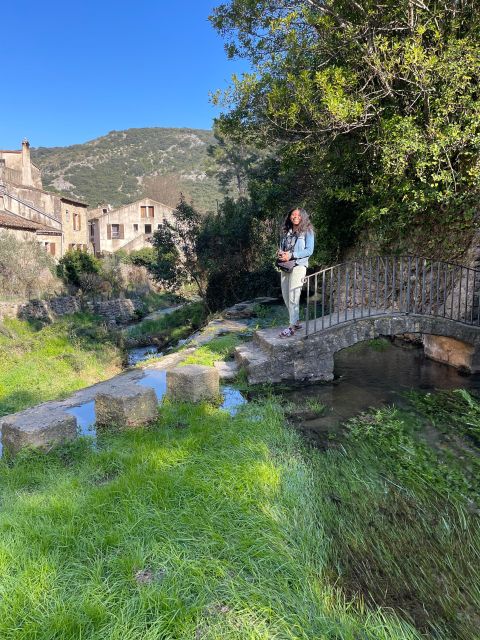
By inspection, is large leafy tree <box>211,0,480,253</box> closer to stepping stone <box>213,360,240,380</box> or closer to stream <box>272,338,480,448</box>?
stream <box>272,338,480,448</box>

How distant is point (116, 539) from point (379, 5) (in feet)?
26.5

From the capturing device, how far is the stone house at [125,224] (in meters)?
42.8

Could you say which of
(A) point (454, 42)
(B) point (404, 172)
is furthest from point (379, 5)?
(B) point (404, 172)

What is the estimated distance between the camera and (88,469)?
12.4 ft

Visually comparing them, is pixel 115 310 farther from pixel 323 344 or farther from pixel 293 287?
pixel 323 344

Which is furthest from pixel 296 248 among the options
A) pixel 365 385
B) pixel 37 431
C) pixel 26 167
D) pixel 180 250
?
pixel 26 167

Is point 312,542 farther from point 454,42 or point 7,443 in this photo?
point 454,42

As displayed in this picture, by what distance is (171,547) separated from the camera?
105 inches

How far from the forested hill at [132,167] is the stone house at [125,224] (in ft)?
31.3

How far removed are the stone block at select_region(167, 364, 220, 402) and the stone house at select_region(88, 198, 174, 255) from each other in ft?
127

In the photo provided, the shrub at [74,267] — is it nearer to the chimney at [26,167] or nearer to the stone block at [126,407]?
the chimney at [26,167]

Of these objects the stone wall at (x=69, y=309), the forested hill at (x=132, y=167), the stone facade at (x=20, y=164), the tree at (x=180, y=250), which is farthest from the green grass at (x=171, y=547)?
the forested hill at (x=132, y=167)

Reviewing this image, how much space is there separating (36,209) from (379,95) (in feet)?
87.7

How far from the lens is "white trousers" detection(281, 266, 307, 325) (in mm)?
6715
